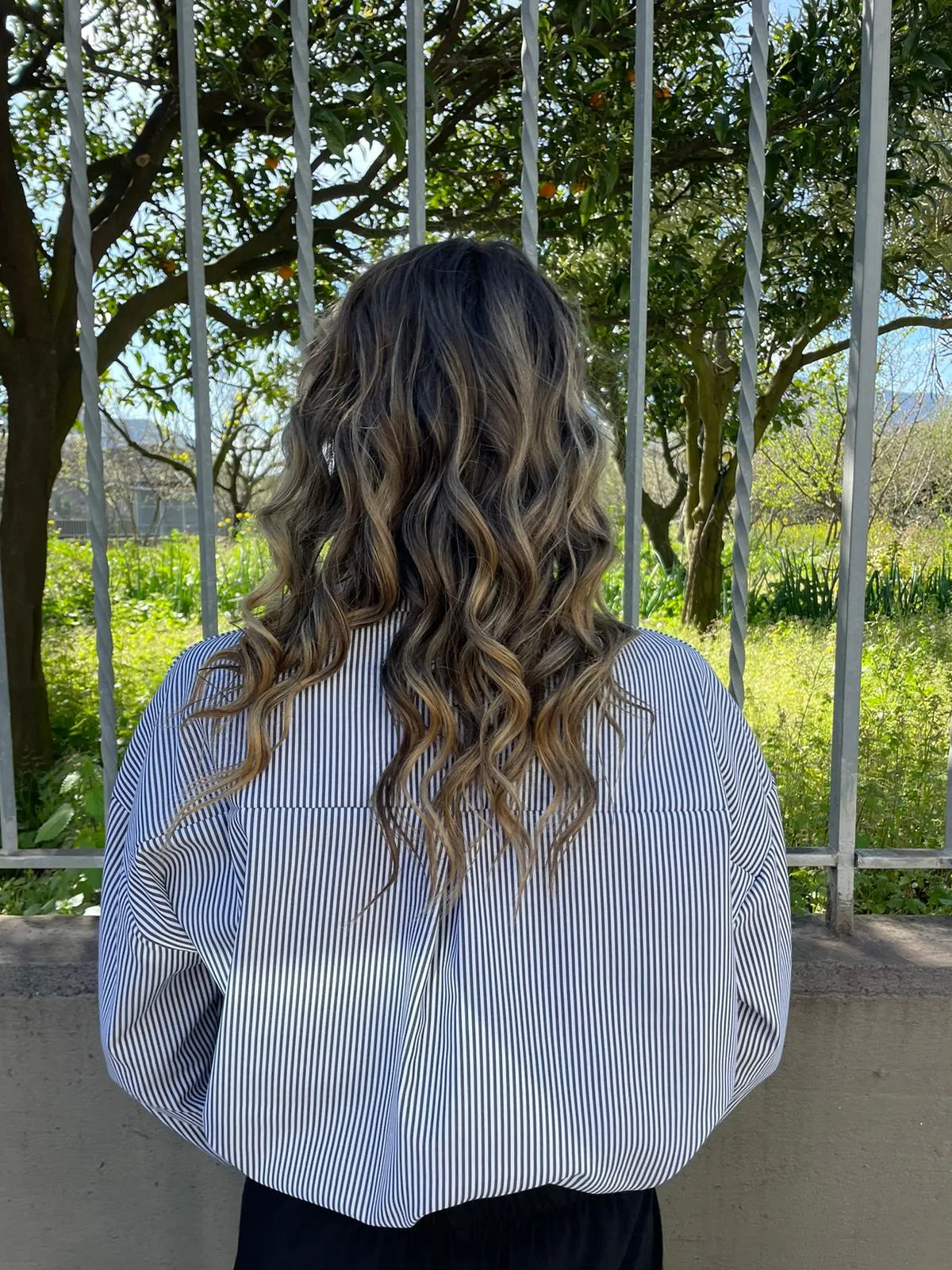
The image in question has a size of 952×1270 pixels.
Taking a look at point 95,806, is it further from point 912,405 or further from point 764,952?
point 912,405

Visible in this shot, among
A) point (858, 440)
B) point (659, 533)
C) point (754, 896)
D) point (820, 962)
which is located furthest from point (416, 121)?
point (659, 533)

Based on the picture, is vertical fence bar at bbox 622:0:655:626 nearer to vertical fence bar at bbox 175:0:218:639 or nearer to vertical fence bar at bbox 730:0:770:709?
vertical fence bar at bbox 730:0:770:709

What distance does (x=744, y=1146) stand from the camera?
5.60 ft

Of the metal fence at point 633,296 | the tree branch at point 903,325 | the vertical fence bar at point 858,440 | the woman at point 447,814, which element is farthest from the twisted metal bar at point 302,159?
the tree branch at point 903,325

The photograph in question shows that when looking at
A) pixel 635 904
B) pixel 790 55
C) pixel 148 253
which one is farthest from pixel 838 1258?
pixel 148 253

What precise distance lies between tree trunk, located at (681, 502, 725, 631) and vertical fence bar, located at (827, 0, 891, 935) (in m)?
6.65

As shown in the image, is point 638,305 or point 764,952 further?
point 638,305

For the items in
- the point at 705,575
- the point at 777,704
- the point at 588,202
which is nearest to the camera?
the point at 588,202

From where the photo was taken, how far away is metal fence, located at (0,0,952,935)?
155cm

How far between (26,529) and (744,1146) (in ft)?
13.4

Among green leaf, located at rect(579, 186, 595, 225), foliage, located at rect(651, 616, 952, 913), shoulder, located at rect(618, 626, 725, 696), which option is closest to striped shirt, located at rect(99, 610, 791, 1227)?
shoulder, located at rect(618, 626, 725, 696)

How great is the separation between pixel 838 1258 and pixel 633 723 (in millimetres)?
1282

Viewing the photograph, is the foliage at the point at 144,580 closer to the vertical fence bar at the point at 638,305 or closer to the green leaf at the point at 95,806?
the green leaf at the point at 95,806

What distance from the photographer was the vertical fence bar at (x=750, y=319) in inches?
61.8
